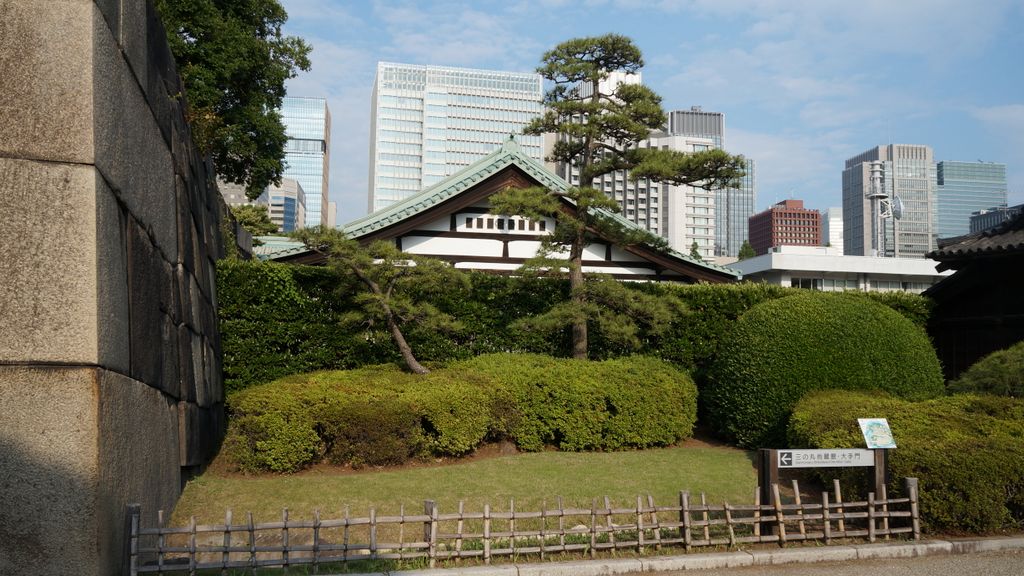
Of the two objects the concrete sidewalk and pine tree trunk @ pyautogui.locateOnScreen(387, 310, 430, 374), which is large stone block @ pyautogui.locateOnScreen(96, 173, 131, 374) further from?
pine tree trunk @ pyautogui.locateOnScreen(387, 310, 430, 374)

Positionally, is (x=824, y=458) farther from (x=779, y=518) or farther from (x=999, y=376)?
(x=999, y=376)

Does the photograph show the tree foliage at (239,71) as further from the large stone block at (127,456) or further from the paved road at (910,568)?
the paved road at (910,568)

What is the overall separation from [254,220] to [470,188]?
870 inches

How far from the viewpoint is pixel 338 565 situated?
709cm

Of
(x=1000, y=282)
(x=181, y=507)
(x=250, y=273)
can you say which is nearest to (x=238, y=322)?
(x=250, y=273)

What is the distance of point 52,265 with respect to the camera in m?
5.73

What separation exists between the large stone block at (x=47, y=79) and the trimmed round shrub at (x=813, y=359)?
10756 mm

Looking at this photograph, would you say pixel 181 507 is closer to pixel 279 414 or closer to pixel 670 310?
pixel 279 414

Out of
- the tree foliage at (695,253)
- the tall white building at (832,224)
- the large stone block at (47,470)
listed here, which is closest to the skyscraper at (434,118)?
the tree foliage at (695,253)

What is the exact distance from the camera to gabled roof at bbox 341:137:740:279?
57.6ft

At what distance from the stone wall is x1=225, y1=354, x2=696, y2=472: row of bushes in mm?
3708

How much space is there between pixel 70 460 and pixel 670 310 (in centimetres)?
1136

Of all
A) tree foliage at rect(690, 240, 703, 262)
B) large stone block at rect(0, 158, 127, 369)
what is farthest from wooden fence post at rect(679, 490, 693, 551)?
tree foliage at rect(690, 240, 703, 262)

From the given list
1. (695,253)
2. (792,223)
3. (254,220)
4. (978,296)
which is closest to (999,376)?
(978,296)
